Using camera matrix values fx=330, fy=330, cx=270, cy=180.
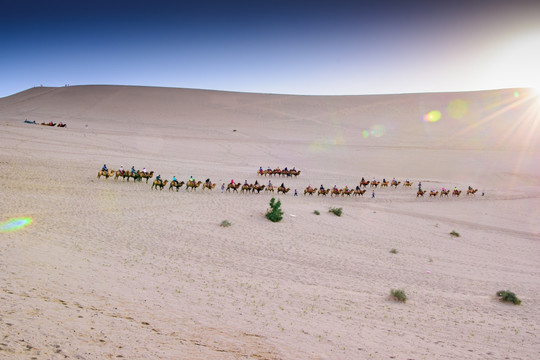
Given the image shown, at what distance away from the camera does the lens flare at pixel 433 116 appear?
75.3m

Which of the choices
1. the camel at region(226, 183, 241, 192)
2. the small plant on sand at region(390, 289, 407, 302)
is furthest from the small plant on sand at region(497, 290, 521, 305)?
the camel at region(226, 183, 241, 192)

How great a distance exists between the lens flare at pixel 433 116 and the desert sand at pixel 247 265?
39.9m

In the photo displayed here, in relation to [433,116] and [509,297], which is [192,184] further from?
[433,116]

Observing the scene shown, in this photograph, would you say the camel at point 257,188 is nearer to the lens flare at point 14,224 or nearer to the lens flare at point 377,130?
the lens flare at point 14,224

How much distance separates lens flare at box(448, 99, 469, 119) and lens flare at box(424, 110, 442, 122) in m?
2.81

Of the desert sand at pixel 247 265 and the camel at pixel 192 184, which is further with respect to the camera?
the camel at pixel 192 184

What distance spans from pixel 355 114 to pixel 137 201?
2841 inches

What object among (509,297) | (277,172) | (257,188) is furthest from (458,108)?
(509,297)

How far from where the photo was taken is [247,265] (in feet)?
36.4

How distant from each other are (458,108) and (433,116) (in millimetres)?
9671

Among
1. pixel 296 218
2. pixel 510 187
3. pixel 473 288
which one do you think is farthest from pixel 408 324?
pixel 510 187

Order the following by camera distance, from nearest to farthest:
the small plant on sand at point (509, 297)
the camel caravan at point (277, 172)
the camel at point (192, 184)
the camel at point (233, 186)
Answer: the small plant on sand at point (509, 297), the camel at point (192, 184), the camel at point (233, 186), the camel caravan at point (277, 172)

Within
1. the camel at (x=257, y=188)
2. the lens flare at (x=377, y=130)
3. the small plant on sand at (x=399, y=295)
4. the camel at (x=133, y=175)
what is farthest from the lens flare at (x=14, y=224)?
the lens flare at (x=377, y=130)

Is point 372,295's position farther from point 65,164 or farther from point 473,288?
point 65,164
